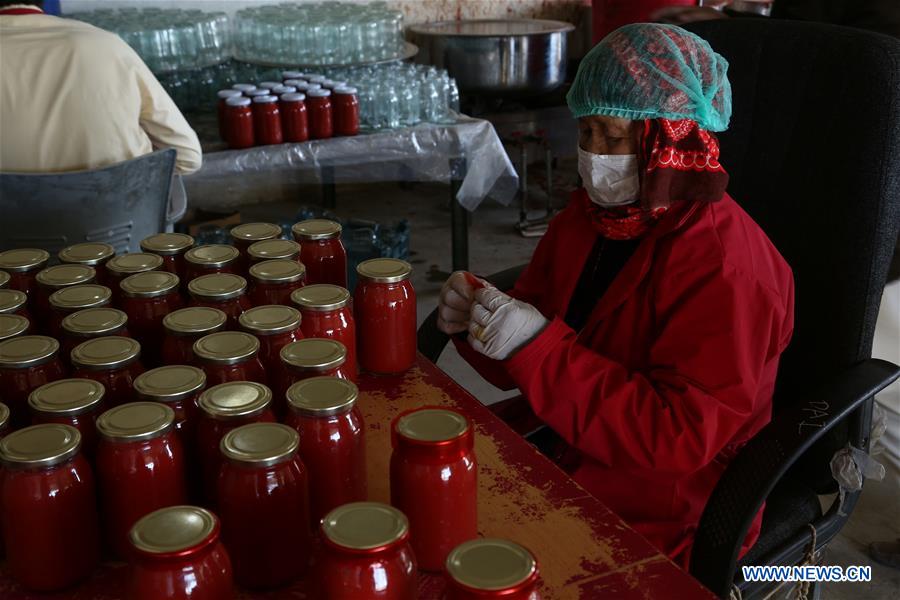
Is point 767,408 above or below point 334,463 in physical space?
below

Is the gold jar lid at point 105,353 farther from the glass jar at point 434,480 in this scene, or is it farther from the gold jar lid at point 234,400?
the glass jar at point 434,480

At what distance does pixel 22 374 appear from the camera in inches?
45.4

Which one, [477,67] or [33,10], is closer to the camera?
[33,10]

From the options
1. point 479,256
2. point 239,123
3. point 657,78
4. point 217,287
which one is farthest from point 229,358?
point 479,256

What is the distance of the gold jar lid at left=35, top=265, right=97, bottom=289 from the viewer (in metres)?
1.40

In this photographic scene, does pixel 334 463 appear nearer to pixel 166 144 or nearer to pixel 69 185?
pixel 69 185

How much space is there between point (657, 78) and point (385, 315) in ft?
1.98

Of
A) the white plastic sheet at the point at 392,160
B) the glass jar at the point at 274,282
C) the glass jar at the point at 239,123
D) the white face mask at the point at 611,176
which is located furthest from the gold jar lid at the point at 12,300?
the glass jar at the point at 239,123

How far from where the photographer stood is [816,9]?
2451 millimetres

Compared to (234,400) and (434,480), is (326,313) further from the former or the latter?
(434,480)

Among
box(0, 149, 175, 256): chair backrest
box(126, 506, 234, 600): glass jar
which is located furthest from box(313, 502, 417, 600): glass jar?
box(0, 149, 175, 256): chair backrest

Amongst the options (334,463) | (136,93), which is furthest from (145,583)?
(136,93)

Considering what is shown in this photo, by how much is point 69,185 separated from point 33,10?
2.05 feet

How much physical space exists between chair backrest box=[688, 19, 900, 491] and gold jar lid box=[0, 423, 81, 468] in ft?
4.15
